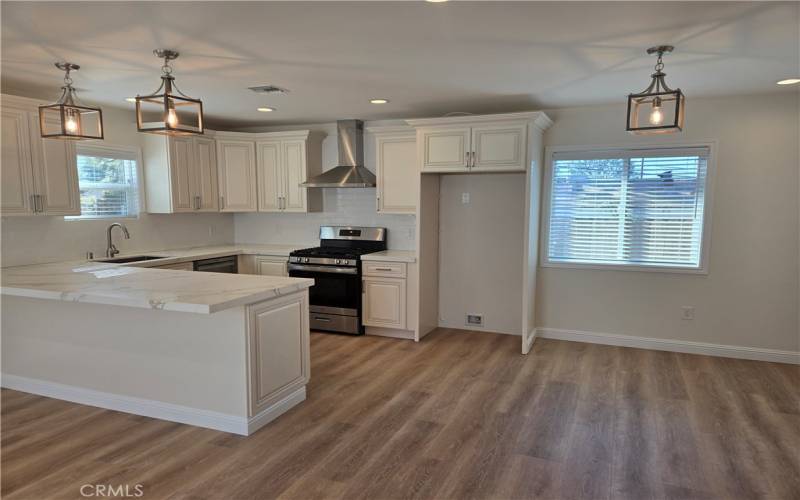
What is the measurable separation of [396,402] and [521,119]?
2.67m

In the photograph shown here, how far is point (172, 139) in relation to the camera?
5.04m

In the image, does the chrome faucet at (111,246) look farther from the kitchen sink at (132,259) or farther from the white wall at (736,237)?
the white wall at (736,237)

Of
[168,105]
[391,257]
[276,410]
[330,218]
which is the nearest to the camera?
[168,105]

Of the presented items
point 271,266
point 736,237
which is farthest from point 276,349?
point 736,237

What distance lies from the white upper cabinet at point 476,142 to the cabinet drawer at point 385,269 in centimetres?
99

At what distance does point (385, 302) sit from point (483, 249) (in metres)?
1.20

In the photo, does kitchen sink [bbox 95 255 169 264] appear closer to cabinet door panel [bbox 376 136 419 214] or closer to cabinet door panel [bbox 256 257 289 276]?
cabinet door panel [bbox 256 257 289 276]

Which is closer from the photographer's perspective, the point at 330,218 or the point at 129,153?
the point at 129,153

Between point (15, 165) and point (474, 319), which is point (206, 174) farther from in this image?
point (474, 319)

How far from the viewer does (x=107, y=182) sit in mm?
4805

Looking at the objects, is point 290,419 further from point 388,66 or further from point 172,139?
point 172,139

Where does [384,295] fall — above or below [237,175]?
below

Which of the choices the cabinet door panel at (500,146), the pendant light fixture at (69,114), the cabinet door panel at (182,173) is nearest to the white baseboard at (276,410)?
the pendant light fixture at (69,114)

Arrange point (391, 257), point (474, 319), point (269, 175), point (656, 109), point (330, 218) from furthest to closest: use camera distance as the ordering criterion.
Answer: point (330, 218) < point (269, 175) < point (474, 319) < point (391, 257) < point (656, 109)
